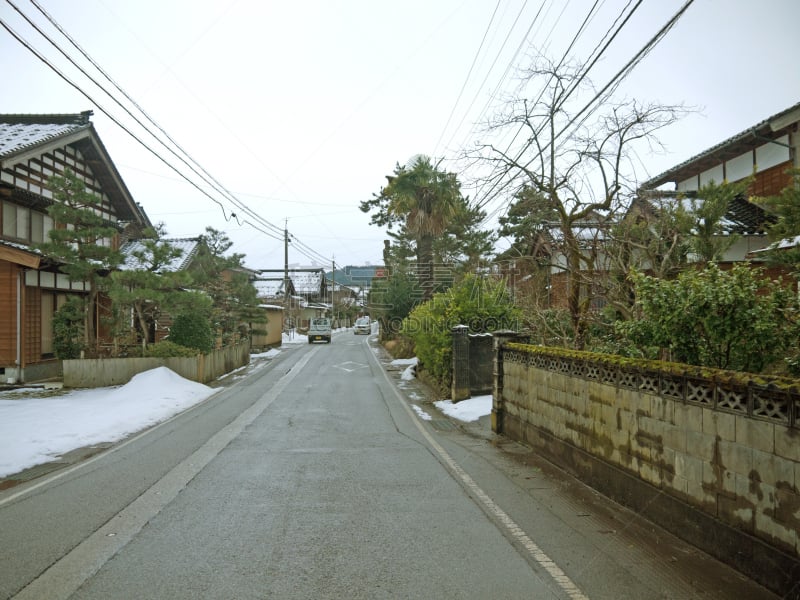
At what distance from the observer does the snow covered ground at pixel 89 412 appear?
895 cm

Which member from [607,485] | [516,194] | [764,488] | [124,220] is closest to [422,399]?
[516,194]

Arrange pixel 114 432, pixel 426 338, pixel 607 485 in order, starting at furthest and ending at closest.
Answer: pixel 426 338 < pixel 114 432 < pixel 607 485

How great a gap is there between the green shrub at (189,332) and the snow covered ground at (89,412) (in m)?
2.23

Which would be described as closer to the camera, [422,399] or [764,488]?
[764,488]

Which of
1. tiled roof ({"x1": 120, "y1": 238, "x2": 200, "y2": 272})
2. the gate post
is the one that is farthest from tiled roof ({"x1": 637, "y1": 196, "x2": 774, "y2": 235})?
tiled roof ({"x1": 120, "y1": 238, "x2": 200, "y2": 272})

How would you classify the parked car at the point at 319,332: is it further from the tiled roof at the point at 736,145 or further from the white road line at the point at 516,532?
the white road line at the point at 516,532

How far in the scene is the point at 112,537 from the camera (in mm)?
4863

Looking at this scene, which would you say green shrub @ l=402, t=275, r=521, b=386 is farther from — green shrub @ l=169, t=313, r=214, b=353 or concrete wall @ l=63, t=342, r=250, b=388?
green shrub @ l=169, t=313, r=214, b=353

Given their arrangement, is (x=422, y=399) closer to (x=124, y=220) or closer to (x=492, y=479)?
(x=492, y=479)

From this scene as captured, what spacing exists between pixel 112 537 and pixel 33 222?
1867 cm

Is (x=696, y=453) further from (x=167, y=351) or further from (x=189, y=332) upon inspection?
(x=189, y=332)

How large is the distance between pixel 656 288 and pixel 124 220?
26050mm

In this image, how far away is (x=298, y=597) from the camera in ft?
12.3

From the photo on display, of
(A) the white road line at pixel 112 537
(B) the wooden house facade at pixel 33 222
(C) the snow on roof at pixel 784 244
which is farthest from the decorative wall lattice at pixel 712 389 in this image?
(B) the wooden house facade at pixel 33 222
